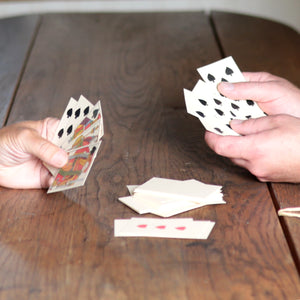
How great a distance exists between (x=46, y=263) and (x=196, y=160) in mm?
503

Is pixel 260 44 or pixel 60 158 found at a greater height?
pixel 60 158

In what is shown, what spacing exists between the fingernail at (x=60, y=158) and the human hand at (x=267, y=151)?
0.33 metres

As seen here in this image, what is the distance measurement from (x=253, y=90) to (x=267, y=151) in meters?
0.19

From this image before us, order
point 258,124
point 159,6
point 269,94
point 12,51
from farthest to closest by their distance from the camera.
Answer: point 159,6, point 12,51, point 269,94, point 258,124

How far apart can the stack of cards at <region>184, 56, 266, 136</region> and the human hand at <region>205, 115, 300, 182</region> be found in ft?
0.13

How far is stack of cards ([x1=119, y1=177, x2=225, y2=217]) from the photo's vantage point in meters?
1.09

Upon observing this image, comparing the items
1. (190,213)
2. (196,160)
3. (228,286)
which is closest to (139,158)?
(196,160)

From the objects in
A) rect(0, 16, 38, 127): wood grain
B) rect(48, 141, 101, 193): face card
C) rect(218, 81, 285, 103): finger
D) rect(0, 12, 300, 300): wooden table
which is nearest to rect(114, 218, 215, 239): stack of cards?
rect(0, 12, 300, 300): wooden table

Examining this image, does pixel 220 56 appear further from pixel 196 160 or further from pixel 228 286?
pixel 228 286

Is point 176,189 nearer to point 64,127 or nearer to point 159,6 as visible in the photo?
point 64,127

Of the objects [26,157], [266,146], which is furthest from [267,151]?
[26,157]

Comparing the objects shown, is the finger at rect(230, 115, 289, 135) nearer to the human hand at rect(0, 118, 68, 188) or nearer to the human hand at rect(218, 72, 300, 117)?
the human hand at rect(218, 72, 300, 117)

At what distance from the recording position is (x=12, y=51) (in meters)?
2.07

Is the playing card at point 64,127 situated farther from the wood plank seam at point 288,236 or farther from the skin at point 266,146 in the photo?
the wood plank seam at point 288,236
